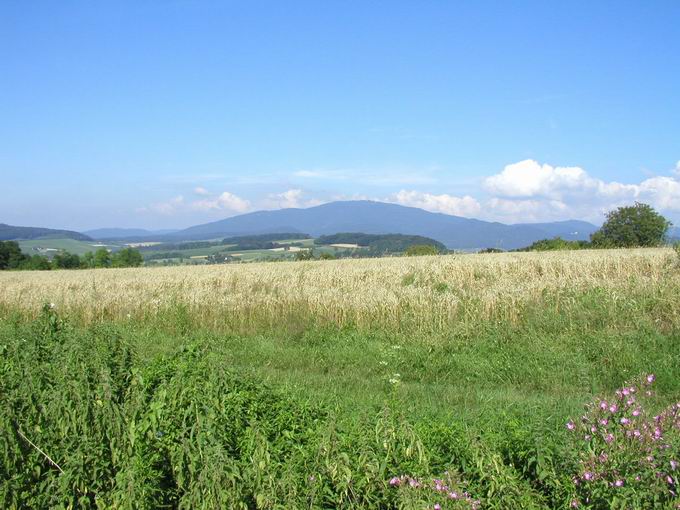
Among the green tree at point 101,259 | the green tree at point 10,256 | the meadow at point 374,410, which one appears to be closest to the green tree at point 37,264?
the green tree at point 10,256

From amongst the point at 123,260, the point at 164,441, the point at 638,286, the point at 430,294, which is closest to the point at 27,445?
the point at 164,441

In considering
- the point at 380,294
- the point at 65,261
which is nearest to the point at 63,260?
the point at 65,261

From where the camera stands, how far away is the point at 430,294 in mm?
14852

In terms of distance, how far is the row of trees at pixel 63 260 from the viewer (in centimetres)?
5788

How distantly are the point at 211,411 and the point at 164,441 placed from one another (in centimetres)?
51

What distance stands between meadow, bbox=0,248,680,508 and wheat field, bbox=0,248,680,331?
125 millimetres

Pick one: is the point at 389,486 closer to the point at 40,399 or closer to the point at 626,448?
the point at 626,448

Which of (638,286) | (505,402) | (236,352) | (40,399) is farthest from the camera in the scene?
(638,286)

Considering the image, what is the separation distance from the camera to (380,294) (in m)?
15.3

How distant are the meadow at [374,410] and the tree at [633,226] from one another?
4382cm

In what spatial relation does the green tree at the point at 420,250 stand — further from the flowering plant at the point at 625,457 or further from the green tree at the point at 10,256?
the green tree at the point at 10,256

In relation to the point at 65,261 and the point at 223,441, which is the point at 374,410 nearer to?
the point at 223,441

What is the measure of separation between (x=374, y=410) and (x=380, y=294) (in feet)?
27.9

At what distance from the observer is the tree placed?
54.0 meters
